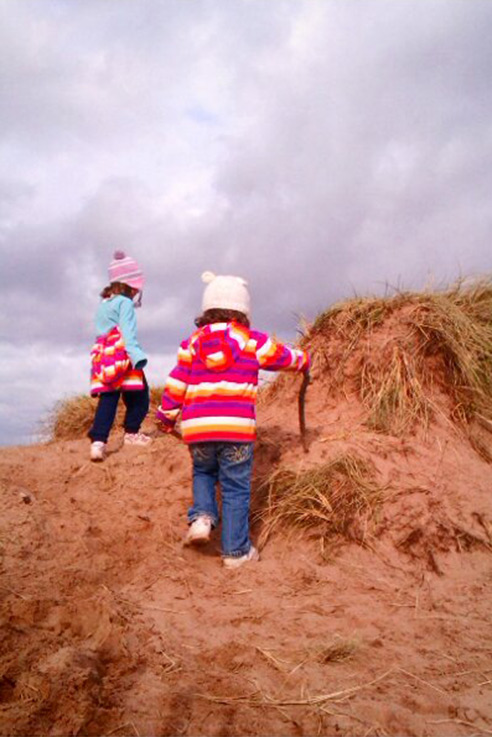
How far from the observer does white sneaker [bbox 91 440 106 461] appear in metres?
4.73

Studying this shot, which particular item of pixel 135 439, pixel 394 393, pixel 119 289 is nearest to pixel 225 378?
pixel 394 393

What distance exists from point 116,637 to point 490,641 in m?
1.61

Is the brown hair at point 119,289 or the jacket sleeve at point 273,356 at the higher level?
the brown hair at point 119,289

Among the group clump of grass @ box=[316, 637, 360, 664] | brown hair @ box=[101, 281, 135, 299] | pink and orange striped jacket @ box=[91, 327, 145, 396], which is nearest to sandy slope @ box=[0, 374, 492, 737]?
clump of grass @ box=[316, 637, 360, 664]

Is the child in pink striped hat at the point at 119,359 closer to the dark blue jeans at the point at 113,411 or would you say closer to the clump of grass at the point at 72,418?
the dark blue jeans at the point at 113,411

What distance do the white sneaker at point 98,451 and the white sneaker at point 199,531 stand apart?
1559mm

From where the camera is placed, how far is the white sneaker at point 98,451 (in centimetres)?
473

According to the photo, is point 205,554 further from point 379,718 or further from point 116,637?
point 379,718

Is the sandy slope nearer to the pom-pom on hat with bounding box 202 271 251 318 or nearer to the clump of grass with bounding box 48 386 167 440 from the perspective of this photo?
the pom-pom on hat with bounding box 202 271 251 318

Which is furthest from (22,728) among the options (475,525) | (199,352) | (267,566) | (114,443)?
(114,443)

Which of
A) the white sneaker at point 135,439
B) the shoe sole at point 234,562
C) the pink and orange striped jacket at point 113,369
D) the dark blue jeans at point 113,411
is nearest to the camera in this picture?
the shoe sole at point 234,562

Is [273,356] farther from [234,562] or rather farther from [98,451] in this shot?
[98,451]

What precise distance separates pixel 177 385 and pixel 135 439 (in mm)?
1728

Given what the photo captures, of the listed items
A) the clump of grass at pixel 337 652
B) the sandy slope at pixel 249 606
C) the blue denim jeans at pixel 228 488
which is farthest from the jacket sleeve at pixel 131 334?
the clump of grass at pixel 337 652
